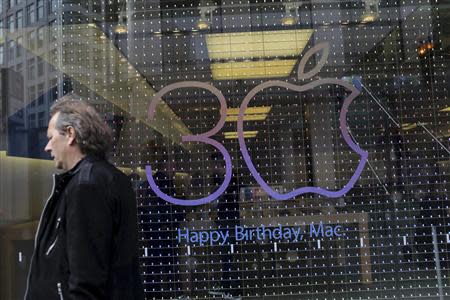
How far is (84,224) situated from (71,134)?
329 mm

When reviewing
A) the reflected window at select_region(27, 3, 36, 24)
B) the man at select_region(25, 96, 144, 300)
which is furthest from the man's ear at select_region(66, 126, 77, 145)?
the reflected window at select_region(27, 3, 36, 24)

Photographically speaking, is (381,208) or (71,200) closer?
(71,200)

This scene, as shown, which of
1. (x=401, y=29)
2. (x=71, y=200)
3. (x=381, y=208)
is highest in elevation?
(x=401, y=29)

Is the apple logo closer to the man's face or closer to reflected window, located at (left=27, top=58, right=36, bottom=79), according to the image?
reflected window, located at (left=27, top=58, right=36, bottom=79)

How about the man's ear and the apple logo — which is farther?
the apple logo

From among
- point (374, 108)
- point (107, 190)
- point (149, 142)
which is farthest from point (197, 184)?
point (107, 190)

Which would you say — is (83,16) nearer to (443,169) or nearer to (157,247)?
(157,247)

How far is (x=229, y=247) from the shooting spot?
4039 mm

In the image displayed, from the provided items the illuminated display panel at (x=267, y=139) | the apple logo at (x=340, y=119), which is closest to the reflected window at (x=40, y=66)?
the illuminated display panel at (x=267, y=139)

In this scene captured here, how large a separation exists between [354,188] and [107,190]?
113 inches

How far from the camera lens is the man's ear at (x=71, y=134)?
163 cm

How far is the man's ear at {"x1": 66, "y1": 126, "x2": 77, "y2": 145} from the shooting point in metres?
1.63

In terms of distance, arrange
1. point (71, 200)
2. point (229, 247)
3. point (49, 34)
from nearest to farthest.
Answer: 1. point (71, 200)
2. point (229, 247)
3. point (49, 34)

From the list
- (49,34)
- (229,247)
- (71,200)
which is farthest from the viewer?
(49,34)
